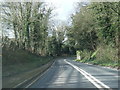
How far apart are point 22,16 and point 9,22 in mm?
2705

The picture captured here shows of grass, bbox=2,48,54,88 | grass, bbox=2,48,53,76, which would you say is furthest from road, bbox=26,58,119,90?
grass, bbox=2,48,53,76

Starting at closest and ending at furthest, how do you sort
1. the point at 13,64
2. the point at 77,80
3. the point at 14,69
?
1. the point at 77,80
2. the point at 14,69
3. the point at 13,64

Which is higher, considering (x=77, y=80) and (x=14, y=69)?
(x=14, y=69)

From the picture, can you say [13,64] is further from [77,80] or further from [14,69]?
[77,80]

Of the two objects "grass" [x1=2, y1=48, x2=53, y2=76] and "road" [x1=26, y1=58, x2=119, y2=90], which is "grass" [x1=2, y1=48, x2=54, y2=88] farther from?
"road" [x1=26, y1=58, x2=119, y2=90]

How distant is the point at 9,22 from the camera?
187ft

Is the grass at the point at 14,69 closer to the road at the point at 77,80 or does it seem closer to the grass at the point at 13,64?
the grass at the point at 13,64

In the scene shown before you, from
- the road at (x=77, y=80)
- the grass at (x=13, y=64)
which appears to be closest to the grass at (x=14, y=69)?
the grass at (x=13, y=64)

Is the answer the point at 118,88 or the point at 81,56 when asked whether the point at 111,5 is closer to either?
the point at 118,88

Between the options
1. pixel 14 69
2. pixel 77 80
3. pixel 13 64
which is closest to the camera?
pixel 77 80

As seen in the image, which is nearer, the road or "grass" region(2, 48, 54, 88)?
"grass" region(2, 48, 54, 88)

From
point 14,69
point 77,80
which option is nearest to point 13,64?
point 14,69

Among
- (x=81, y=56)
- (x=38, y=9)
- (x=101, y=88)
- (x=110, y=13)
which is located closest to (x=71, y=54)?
(x=81, y=56)

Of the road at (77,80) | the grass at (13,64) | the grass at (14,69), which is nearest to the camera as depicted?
the grass at (14,69)
